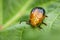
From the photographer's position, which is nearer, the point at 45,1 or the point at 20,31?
the point at 20,31

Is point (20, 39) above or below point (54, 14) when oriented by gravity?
below

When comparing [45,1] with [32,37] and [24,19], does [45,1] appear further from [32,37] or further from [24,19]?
[32,37]

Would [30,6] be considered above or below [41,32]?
above

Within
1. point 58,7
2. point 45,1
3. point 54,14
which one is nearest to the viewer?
point 54,14

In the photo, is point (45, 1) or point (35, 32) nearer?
point (35, 32)

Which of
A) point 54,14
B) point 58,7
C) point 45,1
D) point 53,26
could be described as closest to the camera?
point 53,26

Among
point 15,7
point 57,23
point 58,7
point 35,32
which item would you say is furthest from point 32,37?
point 15,7

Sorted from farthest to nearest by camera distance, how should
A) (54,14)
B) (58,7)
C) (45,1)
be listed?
1. (45,1)
2. (58,7)
3. (54,14)

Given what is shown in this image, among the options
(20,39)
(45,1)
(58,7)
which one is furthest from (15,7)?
(20,39)

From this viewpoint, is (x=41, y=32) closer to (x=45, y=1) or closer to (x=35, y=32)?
(x=35, y=32)
